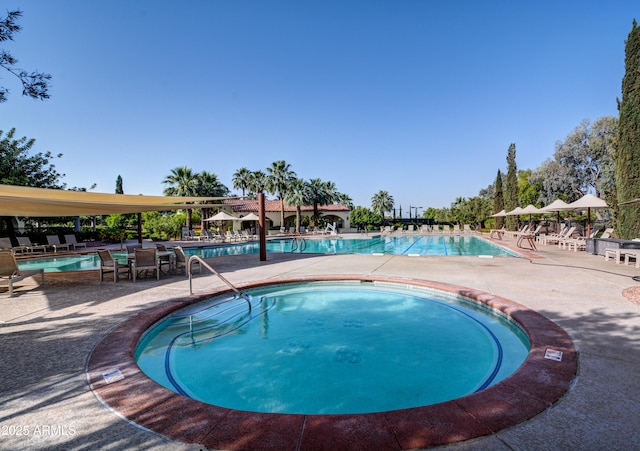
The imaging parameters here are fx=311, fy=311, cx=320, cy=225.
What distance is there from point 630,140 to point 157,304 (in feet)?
62.2

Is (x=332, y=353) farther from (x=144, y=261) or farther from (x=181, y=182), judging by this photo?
(x=181, y=182)

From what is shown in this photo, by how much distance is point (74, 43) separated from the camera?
10.5m

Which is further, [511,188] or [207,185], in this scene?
[207,185]

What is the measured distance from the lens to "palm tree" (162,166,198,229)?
30.5 m

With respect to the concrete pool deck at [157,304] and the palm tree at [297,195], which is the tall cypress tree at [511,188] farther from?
the concrete pool deck at [157,304]

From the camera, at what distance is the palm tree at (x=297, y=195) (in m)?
34.5

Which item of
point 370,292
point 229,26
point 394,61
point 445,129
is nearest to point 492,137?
point 445,129

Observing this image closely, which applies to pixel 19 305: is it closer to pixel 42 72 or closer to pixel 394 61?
pixel 42 72

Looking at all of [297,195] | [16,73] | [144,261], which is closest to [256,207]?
[297,195]

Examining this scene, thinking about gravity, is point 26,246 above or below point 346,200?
below

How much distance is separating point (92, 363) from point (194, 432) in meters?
1.98

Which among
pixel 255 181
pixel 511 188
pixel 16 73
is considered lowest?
pixel 16 73

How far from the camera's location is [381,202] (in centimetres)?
5862

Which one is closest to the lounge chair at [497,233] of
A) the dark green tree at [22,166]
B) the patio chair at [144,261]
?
the patio chair at [144,261]
